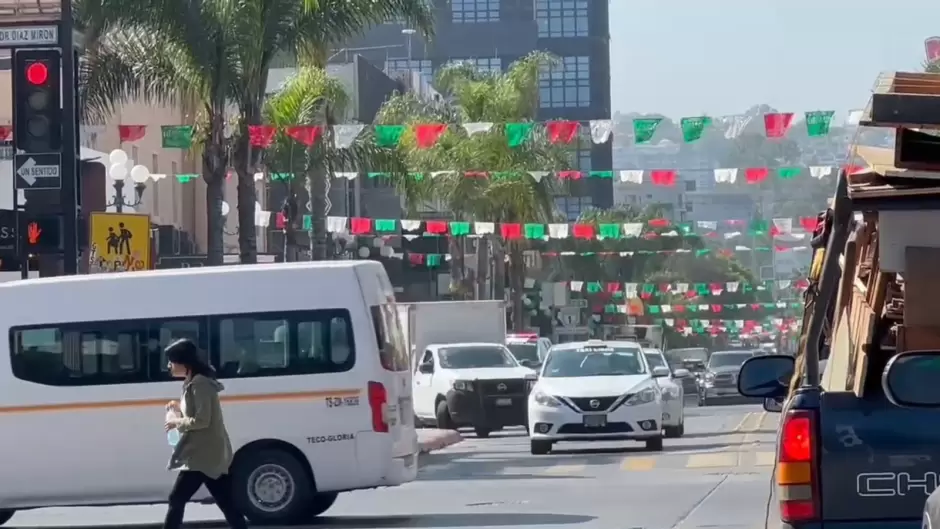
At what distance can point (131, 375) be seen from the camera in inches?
661

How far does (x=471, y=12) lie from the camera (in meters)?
133

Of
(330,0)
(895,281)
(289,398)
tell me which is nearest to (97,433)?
(289,398)

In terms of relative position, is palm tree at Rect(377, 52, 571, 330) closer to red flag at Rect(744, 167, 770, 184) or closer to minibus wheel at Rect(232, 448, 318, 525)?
red flag at Rect(744, 167, 770, 184)

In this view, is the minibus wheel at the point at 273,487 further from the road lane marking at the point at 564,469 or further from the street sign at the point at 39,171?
the road lane marking at the point at 564,469

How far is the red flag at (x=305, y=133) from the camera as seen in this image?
3278 cm

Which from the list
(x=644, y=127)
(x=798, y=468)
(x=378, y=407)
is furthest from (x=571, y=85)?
(x=798, y=468)

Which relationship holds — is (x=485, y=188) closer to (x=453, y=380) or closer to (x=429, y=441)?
(x=453, y=380)

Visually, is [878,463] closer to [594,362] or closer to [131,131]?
[594,362]

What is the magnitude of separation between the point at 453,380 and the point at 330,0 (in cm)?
720

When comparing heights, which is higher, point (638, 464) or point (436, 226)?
point (436, 226)

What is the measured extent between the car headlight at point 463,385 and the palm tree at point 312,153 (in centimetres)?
438

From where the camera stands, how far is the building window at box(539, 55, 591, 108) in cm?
13488

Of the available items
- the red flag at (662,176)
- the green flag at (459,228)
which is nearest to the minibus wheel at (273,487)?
the red flag at (662,176)

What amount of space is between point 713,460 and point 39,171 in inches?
355
